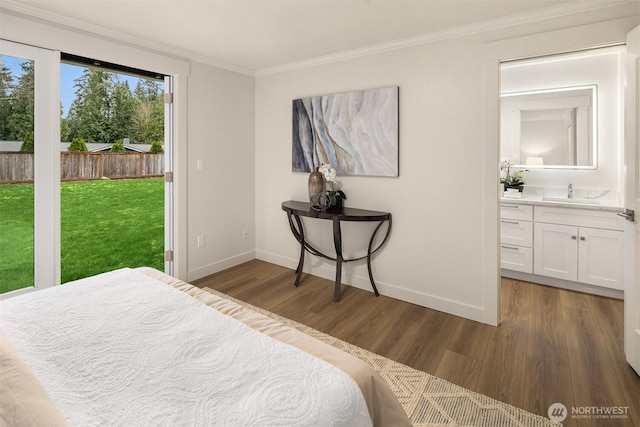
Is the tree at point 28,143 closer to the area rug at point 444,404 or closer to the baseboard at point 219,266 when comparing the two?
the baseboard at point 219,266

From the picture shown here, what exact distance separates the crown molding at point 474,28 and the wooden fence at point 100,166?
2.18 meters

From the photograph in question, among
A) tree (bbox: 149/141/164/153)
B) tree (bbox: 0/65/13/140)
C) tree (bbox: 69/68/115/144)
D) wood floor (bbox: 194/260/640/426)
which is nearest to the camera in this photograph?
wood floor (bbox: 194/260/640/426)

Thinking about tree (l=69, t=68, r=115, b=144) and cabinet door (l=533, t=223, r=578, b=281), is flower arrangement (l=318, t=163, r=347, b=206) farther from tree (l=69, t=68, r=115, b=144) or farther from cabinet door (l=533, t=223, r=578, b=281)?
tree (l=69, t=68, r=115, b=144)

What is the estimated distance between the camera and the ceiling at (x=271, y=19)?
90.7 inches

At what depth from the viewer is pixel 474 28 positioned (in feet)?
8.56

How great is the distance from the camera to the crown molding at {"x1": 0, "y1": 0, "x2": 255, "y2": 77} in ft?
7.59

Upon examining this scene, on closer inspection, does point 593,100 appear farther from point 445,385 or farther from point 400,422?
point 400,422

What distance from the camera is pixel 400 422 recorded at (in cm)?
109

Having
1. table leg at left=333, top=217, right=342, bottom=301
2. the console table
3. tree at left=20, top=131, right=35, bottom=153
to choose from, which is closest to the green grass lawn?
tree at left=20, top=131, right=35, bottom=153

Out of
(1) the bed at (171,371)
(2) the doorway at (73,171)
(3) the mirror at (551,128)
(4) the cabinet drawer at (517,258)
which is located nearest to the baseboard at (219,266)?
(2) the doorway at (73,171)

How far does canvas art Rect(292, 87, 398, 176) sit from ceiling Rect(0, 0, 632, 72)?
1.62 ft

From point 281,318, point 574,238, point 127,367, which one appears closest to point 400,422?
point 127,367

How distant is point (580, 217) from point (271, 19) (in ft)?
11.0

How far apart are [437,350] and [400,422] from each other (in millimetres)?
1367
